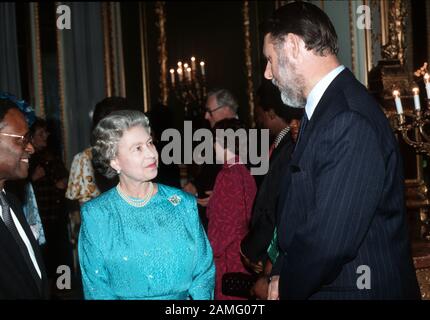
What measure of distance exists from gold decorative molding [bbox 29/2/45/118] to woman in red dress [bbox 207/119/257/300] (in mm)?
5187

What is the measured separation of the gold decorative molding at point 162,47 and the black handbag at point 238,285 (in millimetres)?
5623

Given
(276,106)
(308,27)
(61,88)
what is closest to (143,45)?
(61,88)

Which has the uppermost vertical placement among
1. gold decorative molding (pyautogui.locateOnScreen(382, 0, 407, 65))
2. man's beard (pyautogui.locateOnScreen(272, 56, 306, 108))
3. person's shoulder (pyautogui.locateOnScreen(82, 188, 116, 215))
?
gold decorative molding (pyautogui.locateOnScreen(382, 0, 407, 65))

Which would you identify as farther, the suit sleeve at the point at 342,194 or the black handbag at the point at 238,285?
the black handbag at the point at 238,285

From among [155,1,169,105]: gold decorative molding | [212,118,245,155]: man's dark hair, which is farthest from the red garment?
[155,1,169,105]: gold decorative molding

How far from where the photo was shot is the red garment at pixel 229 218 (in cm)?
369

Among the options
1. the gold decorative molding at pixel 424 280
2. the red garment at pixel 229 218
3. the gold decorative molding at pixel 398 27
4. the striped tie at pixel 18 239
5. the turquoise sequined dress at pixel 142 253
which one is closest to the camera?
the striped tie at pixel 18 239

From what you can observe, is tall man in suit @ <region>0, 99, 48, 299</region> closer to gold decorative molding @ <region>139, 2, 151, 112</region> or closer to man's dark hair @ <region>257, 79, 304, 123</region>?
man's dark hair @ <region>257, 79, 304, 123</region>

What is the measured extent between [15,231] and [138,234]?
0.55m

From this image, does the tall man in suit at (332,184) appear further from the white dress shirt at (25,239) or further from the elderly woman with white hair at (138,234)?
the white dress shirt at (25,239)

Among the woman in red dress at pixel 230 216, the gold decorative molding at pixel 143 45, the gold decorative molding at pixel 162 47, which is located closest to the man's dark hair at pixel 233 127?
the woman in red dress at pixel 230 216

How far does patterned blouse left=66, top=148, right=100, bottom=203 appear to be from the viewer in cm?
495

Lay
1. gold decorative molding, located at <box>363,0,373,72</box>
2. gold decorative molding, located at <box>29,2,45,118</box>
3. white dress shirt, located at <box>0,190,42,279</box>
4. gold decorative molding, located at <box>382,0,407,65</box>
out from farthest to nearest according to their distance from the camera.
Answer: gold decorative molding, located at <box>29,2,45,118</box>, gold decorative molding, located at <box>363,0,373,72</box>, gold decorative molding, located at <box>382,0,407,65</box>, white dress shirt, located at <box>0,190,42,279</box>

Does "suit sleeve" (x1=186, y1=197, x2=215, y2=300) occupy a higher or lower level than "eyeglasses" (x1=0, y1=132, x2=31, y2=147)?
lower
